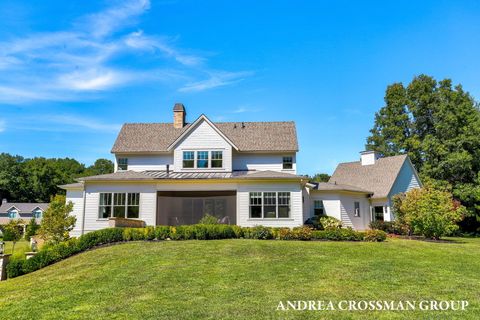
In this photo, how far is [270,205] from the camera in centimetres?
2392

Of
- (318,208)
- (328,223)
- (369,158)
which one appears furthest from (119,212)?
(369,158)

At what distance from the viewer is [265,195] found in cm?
2398

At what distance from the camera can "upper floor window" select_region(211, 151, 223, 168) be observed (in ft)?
90.4

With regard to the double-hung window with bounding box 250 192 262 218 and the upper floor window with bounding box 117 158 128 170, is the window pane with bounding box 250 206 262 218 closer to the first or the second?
the double-hung window with bounding box 250 192 262 218

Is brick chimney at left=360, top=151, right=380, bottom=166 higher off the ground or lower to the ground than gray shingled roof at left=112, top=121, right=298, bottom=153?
lower

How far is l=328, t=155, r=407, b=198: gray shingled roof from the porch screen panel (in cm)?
1128

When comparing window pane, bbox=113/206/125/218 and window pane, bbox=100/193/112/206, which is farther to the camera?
window pane, bbox=100/193/112/206

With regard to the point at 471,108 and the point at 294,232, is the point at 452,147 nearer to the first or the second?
the point at 471,108

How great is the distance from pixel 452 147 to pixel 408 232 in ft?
56.3

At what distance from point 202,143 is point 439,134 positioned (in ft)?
84.1

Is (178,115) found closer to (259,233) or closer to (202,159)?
(202,159)

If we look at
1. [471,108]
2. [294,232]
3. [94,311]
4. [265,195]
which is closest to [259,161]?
[265,195]

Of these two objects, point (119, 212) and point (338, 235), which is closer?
point (338, 235)

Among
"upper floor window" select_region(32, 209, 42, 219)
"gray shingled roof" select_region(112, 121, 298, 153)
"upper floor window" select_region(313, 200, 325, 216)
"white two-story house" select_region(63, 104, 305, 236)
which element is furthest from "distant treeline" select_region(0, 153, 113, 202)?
"upper floor window" select_region(313, 200, 325, 216)
